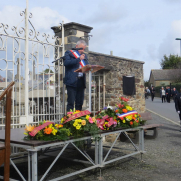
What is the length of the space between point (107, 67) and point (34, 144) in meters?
5.76

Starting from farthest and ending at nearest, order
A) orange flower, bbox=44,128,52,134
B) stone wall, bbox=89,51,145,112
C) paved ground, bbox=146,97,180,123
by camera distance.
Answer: paved ground, bbox=146,97,180,123
stone wall, bbox=89,51,145,112
orange flower, bbox=44,128,52,134

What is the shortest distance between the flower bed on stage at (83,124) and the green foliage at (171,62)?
5582 centimetres

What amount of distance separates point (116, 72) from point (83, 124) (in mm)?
5278

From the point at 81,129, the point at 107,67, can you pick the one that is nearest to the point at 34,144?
the point at 81,129

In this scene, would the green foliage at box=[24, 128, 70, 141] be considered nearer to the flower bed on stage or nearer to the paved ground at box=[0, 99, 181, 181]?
the flower bed on stage

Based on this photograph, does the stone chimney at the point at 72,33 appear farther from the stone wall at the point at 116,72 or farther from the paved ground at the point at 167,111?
the paved ground at the point at 167,111

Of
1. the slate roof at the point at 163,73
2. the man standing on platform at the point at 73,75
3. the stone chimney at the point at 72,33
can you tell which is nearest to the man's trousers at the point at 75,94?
the man standing on platform at the point at 73,75

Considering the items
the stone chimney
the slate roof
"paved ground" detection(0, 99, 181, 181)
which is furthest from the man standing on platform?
the slate roof

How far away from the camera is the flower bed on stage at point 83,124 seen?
385 cm

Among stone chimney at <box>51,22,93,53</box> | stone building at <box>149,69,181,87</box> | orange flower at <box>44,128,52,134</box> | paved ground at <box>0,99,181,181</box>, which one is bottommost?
paved ground at <box>0,99,181,181</box>

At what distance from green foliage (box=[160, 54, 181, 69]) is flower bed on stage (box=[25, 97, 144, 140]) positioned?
55820 millimetres

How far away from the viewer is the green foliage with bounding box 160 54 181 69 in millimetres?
58969

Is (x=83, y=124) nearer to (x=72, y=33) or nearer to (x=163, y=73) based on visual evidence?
(x=72, y=33)

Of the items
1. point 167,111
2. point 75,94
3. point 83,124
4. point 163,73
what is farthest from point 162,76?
point 83,124
